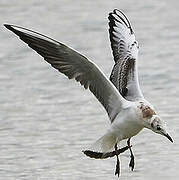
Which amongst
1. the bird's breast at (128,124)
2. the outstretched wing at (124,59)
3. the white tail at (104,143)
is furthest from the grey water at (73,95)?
the outstretched wing at (124,59)

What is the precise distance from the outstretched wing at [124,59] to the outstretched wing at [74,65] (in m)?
0.35

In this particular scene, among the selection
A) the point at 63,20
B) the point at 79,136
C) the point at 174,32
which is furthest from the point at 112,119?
the point at 63,20

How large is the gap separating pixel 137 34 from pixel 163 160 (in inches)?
226

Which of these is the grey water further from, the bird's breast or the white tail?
the bird's breast

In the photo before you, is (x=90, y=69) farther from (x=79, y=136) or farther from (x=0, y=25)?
(x=0, y=25)

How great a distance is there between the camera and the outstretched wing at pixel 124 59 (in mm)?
9062

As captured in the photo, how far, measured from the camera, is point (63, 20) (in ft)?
53.3

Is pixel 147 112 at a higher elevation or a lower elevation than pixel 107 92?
lower

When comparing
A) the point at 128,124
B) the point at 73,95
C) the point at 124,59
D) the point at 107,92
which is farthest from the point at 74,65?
the point at 73,95

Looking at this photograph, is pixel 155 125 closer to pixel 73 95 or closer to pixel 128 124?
pixel 128 124

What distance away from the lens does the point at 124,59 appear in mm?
9609

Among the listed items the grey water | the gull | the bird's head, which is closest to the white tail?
the gull

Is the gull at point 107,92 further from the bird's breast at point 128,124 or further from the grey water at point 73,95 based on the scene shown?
the grey water at point 73,95

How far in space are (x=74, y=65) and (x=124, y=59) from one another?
1.27 meters
